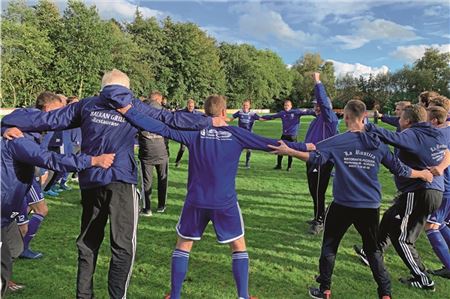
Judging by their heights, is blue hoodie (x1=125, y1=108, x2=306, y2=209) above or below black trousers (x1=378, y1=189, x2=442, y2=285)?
above

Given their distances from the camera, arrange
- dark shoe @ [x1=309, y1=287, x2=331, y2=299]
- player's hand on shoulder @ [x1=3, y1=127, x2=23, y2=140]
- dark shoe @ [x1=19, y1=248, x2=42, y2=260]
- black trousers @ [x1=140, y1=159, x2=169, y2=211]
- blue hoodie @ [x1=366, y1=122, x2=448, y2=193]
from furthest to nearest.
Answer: black trousers @ [x1=140, y1=159, x2=169, y2=211], dark shoe @ [x1=19, y1=248, x2=42, y2=260], blue hoodie @ [x1=366, y1=122, x2=448, y2=193], dark shoe @ [x1=309, y1=287, x2=331, y2=299], player's hand on shoulder @ [x1=3, y1=127, x2=23, y2=140]

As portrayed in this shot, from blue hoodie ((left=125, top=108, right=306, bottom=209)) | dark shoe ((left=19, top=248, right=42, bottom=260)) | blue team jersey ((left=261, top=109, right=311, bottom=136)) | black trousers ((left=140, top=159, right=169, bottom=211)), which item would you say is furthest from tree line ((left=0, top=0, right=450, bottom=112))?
blue hoodie ((left=125, top=108, right=306, bottom=209))

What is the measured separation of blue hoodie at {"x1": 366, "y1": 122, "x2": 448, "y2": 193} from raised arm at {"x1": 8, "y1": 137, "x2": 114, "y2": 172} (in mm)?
3541

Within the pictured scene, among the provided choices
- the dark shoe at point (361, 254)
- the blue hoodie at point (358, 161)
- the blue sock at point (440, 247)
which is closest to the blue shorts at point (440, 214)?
the blue sock at point (440, 247)

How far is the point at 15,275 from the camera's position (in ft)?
16.1

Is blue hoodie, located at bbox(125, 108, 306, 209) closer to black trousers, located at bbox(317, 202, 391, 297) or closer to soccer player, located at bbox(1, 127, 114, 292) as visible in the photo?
soccer player, located at bbox(1, 127, 114, 292)

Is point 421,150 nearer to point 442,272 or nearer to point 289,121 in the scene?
point 442,272

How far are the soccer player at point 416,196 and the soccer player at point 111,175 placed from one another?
8.40ft

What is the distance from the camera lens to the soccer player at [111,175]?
3.88 m

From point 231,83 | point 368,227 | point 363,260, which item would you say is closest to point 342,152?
point 368,227

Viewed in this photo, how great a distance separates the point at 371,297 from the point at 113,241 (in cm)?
309

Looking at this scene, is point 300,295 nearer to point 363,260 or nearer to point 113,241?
point 363,260

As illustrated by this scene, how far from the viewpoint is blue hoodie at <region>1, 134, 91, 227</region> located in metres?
3.53

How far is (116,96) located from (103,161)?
669mm
